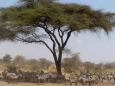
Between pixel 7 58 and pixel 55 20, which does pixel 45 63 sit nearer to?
pixel 7 58

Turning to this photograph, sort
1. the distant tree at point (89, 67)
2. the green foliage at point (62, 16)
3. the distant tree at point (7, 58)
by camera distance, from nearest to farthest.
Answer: the green foliage at point (62, 16) < the distant tree at point (89, 67) < the distant tree at point (7, 58)

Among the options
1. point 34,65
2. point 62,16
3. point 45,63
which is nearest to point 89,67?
point 34,65

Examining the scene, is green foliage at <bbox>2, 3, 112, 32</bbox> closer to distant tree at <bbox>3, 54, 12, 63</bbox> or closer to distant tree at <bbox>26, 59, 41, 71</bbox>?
distant tree at <bbox>26, 59, 41, 71</bbox>

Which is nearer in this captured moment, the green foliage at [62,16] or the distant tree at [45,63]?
the green foliage at [62,16]

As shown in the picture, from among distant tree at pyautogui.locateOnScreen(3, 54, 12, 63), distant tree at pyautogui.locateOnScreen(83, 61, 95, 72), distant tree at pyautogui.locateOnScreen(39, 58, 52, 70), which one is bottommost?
distant tree at pyautogui.locateOnScreen(83, 61, 95, 72)

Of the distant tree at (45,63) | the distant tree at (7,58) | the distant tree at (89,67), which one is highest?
the distant tree at (7,58)

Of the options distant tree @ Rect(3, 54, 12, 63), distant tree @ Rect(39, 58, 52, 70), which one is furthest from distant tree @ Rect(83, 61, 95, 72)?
distant tree @ Rect(3, 54, 12, 63)

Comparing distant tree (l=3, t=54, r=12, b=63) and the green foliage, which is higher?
distant tree (l=3, t=54, r=12, b=63)

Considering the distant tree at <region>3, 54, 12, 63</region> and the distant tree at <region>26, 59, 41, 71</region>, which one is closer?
the distant tree at <region>26, 59, 41, 71</region>

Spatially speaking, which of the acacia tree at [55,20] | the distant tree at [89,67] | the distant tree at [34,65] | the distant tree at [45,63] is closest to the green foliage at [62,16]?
the acacia tree at [55,20]

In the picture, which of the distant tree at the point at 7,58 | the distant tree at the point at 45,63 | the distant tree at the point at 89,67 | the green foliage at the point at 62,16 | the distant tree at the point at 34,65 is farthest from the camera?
the distant tree at the point at 7,58

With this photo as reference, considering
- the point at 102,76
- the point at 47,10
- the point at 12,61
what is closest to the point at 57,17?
the point at 47,10

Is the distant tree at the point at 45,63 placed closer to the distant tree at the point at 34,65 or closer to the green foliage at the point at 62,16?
the distant tree at the point at 34,65

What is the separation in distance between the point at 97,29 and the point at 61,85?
8703 millimetres
